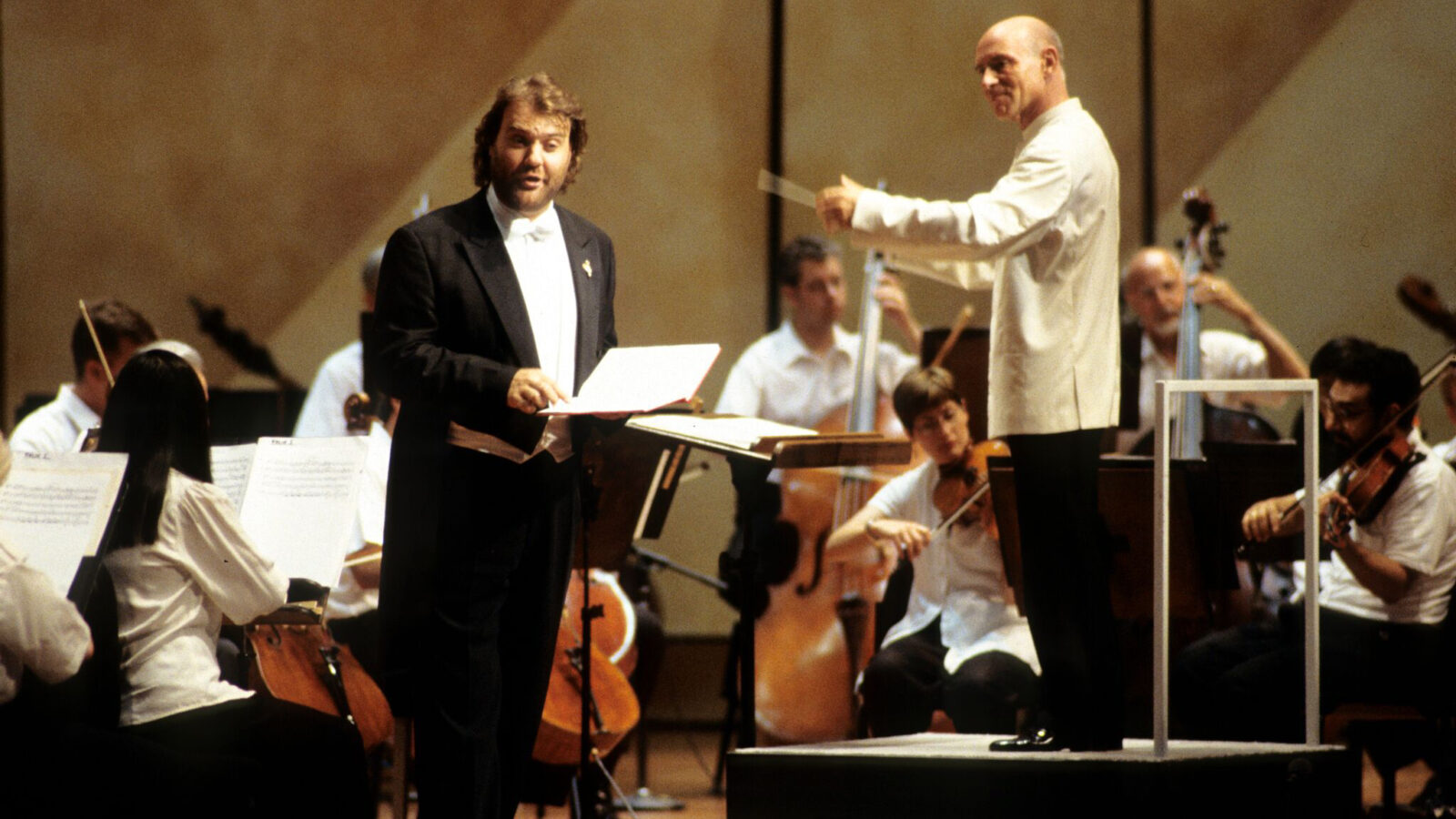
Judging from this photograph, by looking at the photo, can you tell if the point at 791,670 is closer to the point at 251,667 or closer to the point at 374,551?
the point at 374,551

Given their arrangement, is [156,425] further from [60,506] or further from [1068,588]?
[1068,588]

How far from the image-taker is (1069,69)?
218 inches

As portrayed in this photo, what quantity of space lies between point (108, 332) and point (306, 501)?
1340 mm

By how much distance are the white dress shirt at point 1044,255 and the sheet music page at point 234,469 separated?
1.30 m

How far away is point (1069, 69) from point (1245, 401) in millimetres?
1653

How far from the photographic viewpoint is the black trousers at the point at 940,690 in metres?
3.43

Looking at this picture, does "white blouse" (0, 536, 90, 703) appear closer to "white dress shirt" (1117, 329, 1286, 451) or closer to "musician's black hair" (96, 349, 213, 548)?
"musician's black hair" (96, 349, 213, 548)

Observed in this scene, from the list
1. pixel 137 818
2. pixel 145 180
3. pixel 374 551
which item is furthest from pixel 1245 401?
pixel 145 180

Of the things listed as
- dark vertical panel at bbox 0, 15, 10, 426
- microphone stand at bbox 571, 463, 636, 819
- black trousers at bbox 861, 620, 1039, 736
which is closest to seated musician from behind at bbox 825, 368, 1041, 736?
black trousers at bbox 861, 620, 1039, 736

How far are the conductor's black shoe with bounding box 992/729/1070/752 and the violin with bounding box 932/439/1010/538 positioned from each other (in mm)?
925

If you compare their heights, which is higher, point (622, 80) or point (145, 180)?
point (622, 80)

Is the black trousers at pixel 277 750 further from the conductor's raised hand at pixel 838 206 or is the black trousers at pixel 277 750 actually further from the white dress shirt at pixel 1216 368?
the white dress shirt at pixel 1216 368

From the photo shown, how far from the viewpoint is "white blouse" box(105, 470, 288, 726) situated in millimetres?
2580

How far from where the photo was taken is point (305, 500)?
3066 mm
